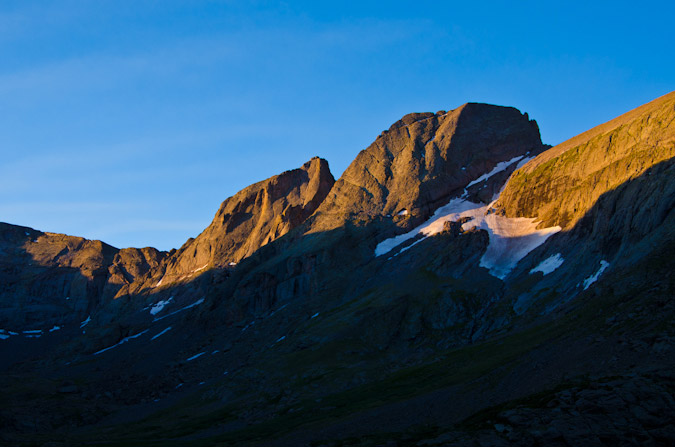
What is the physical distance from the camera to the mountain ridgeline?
142 feet

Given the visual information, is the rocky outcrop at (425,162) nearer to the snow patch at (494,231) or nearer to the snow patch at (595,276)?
the snow patch at (494,231)

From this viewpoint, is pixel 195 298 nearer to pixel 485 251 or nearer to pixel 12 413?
pixel 12 413

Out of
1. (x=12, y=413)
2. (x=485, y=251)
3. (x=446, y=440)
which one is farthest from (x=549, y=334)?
(x=12, y=413)

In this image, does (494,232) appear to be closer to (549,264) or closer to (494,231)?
(494,231)

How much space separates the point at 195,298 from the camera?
191625 mm

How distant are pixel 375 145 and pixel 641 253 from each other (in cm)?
11818

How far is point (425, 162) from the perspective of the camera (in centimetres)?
16562

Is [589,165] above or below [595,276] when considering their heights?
above

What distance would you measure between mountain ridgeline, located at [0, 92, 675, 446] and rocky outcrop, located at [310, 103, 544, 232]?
59 cm

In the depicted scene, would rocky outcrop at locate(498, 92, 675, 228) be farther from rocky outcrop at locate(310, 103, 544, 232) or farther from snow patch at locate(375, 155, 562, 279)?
rocky outcrop at locate(310, 103, 544, 232)

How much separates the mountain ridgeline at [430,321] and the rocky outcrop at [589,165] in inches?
20.1

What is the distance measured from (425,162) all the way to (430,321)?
73.6 m

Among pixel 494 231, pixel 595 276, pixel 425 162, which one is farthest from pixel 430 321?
pixel 425 162

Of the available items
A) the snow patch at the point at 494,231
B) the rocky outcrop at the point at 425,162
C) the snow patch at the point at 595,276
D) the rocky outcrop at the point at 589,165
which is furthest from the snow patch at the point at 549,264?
the rocky outcrop at the point at 425,162
